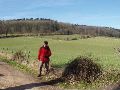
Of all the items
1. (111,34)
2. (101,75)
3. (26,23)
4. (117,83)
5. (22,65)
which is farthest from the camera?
(26,23)

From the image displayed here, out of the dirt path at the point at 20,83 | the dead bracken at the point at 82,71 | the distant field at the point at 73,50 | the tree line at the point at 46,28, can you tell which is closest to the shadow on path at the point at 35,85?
the dirt path at the point at 20,83

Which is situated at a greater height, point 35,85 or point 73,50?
point 35,85

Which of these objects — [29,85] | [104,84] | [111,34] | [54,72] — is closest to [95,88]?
[104,84]

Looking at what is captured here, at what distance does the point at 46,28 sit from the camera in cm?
14925

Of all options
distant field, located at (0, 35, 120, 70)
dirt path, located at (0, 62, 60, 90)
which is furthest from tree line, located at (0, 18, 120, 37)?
dirt path, located at (0, 62, 60, 90)

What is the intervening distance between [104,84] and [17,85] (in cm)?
386

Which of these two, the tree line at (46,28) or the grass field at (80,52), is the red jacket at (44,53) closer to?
the grass field at (80,52)

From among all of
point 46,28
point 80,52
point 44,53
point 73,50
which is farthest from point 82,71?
point 46,28

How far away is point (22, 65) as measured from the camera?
25875mm

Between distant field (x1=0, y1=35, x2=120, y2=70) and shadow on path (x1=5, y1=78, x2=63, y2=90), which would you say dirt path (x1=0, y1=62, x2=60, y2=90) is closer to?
shadow on path (x1=5, y1=78, x2=63, y2=90)

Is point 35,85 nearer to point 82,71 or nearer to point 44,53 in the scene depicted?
point 82,71

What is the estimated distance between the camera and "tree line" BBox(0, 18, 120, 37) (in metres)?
136

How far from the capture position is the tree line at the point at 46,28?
136m

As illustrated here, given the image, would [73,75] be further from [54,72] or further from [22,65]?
[22,65]
